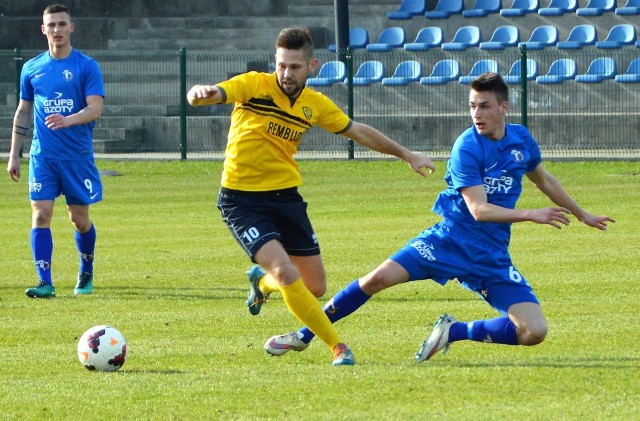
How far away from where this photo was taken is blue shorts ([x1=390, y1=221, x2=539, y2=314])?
7.29 m

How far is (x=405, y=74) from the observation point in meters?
27.1

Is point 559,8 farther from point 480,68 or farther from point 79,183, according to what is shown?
point 79,183

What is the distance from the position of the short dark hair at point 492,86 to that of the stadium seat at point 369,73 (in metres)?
19.7

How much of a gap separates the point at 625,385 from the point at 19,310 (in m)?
4.88

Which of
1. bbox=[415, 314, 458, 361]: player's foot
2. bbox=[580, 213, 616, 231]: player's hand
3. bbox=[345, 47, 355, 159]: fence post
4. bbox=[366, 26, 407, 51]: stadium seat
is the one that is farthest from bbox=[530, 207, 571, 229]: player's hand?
bbox=[366, 26, 407, 51]: stadium seat

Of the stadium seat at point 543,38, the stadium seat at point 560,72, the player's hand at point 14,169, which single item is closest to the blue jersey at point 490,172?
the player's hand at point 14,169

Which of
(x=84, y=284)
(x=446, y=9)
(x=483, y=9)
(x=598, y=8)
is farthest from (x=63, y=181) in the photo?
(x=446, y=9)

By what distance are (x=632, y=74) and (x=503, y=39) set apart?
3816 mm

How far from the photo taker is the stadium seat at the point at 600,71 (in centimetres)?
2536

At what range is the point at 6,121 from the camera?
2745cm

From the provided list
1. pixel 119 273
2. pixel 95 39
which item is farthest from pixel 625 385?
pixel 95 39

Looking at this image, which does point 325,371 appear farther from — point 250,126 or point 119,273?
point 119,273

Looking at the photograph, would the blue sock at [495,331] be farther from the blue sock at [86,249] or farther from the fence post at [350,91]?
the fence post at [350,91]

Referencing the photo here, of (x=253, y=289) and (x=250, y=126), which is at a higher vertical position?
(x=250, y=126)
